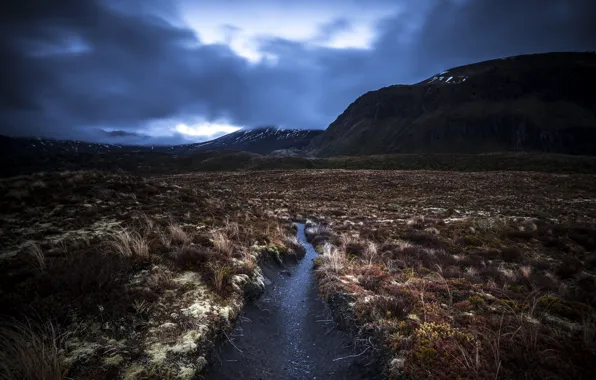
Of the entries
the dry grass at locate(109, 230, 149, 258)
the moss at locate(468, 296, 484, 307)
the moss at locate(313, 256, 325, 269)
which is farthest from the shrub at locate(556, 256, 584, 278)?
the dry grass at locate(109, 230, 149, 258)

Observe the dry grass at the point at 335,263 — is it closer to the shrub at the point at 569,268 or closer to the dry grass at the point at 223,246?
the dry grass at the point at 223,246

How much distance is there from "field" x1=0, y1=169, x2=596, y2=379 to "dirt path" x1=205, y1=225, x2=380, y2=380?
0.41 m

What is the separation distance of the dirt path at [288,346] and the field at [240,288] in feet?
A: 1.36

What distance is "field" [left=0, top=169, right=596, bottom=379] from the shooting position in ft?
14.1

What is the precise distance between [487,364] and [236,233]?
31.9ft

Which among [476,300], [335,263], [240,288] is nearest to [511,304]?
[476,300]

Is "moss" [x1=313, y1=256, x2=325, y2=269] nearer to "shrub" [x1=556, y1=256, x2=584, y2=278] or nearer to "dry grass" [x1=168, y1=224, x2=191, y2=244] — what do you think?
"dry grass" [x1=168, y1=224, x2=191, y2=244]

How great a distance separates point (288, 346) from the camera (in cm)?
645

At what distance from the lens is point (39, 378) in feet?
11.5

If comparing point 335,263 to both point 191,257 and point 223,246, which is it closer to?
point 223,246

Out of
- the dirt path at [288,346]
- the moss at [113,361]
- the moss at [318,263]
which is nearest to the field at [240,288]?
the moss at [113,361]

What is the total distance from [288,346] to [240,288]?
6.85ft

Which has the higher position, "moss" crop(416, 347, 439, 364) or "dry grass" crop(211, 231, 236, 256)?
"dry grass" crop(211, 231, 236, 256)

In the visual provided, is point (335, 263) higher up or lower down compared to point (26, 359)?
lower down
